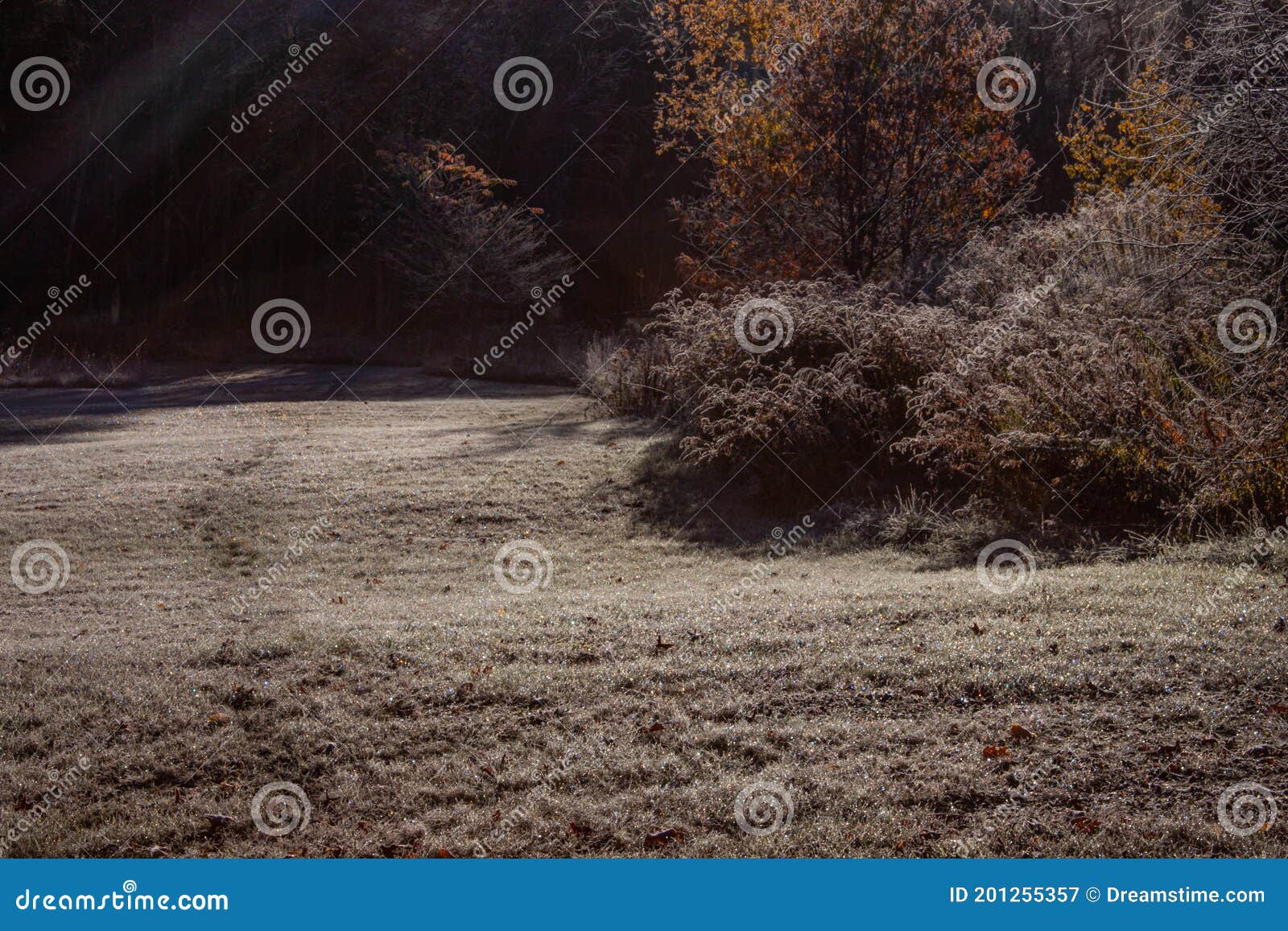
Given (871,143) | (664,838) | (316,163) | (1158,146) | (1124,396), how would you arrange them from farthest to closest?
(316,163) → (871,143) → (1158,146) → (1124,396) → (664,838)

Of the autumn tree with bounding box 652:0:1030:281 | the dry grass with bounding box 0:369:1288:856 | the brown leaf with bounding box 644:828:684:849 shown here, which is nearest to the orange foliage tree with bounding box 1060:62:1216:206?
the autumn tree with bounding box 652:0:1030:281

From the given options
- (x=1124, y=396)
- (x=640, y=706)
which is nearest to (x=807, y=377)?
(x=1124, y=396)

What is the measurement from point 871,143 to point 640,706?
12309mm

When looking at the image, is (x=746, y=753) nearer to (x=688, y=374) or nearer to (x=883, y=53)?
(x=688, y=374)

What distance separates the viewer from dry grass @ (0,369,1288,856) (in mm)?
4082

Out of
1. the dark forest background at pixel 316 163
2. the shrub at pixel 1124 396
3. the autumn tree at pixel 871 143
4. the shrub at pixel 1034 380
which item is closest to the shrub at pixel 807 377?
the shrub at pixel 1034 380

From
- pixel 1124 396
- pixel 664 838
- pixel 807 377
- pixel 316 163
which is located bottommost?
pixel 316 163

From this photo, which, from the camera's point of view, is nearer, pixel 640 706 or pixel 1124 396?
pixel 640 706

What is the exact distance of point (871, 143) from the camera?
1541cm

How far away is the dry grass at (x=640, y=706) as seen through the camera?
13.4 feet

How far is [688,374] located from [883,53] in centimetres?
665

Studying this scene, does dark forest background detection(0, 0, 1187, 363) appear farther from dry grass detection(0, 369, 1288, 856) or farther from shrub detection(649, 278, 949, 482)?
dry grass detection(0, 369, 1288, 856)

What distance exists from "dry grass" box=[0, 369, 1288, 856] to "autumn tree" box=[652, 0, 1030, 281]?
320 inches

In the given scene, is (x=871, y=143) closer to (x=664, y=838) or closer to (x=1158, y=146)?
(x=1158, y=146)
